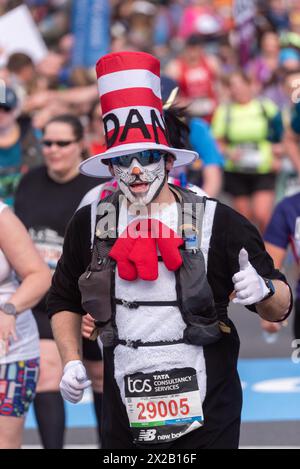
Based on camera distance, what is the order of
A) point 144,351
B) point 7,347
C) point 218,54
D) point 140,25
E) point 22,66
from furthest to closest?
point 218,54 → point 140,25 → point 22,66 → point 7,347 → point 144,351

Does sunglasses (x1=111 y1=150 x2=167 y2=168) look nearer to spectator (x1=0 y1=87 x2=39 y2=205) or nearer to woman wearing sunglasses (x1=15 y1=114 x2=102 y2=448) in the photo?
woman wearing sunglasses (x1=15 y1=114 x2=102 y2=448)

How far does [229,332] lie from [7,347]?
1302 millimetres

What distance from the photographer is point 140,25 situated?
→ 1653cm

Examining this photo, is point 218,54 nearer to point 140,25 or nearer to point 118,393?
point 140,25

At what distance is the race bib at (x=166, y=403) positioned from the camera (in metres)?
4.35

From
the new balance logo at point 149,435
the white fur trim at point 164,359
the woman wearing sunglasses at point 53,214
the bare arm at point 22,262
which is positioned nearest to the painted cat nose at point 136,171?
the white fur trim at point 164,359

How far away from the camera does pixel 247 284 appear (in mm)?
4113

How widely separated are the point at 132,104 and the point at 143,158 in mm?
199

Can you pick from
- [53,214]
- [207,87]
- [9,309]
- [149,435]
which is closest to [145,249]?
[149,435]

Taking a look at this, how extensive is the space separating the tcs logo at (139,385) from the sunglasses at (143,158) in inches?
29.1

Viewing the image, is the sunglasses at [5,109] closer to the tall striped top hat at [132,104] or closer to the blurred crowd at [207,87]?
the blurred crowd at [207,87]

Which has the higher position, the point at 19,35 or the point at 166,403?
the point at 19,35

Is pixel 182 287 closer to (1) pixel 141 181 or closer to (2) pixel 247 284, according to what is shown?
(2) pixel 247 284

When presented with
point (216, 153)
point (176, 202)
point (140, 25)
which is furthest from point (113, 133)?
point (140, 25)
